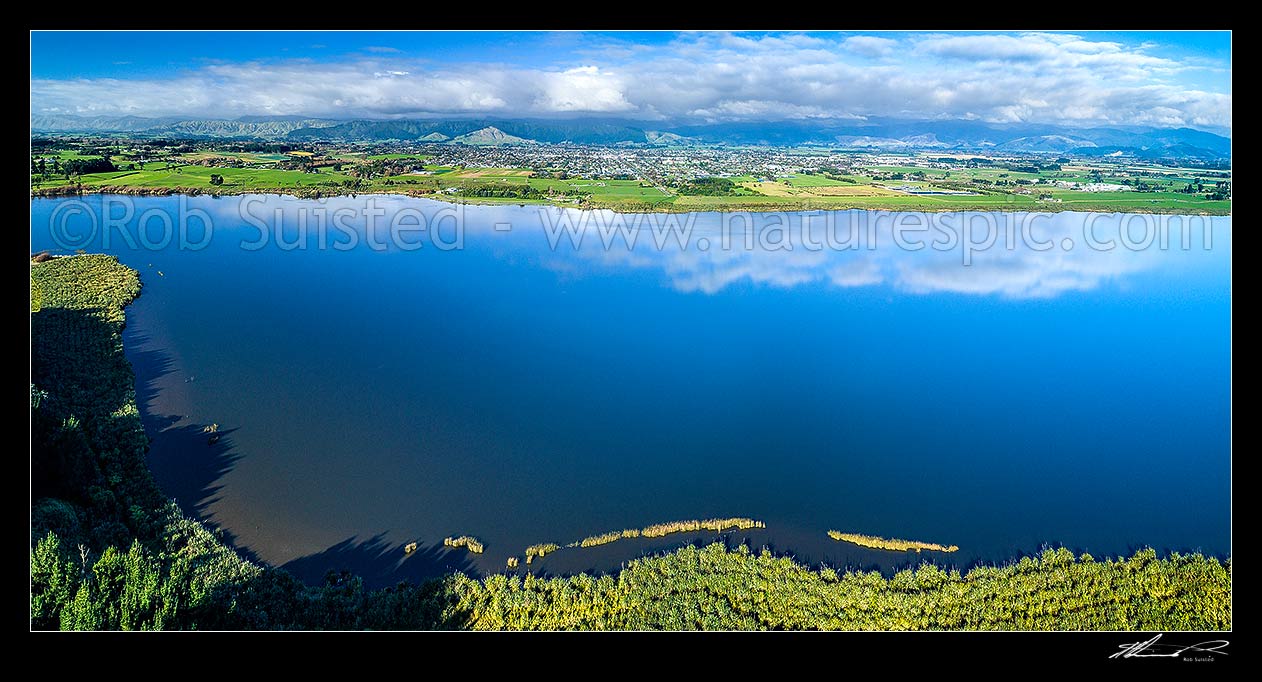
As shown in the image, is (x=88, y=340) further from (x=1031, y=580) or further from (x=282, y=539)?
(x=1031, y=580)

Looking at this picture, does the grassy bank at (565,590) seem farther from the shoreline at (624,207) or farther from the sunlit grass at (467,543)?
the shoreline at (624,207)

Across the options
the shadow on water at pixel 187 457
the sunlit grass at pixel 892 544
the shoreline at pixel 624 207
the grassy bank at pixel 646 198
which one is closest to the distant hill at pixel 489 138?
the grassy bank at pixel 646 198

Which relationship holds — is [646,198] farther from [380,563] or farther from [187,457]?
[380,563]
